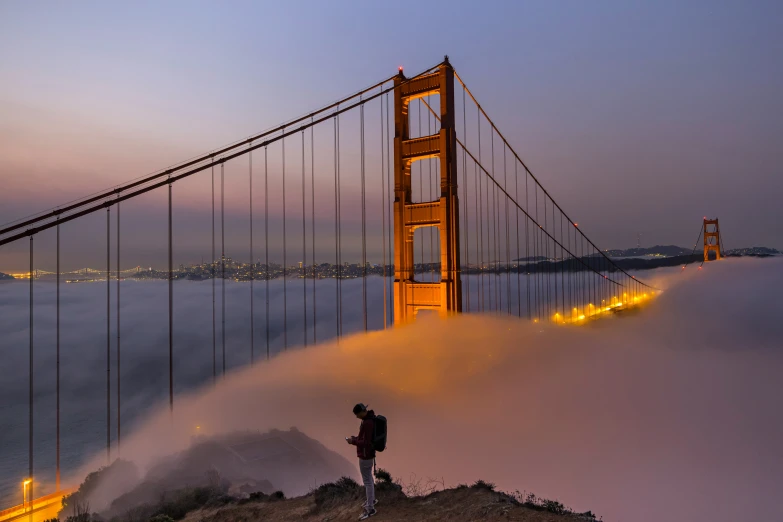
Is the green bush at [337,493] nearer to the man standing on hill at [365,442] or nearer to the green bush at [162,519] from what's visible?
the man standing on hill at [365,442]

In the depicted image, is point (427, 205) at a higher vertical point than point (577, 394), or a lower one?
higher

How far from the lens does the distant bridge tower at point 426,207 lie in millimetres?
20094

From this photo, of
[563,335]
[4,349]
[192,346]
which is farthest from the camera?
[192,346]

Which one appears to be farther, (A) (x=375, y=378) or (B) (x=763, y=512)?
(A) (x=375, y=378)

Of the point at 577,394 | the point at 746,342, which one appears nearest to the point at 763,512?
the point at 577,394

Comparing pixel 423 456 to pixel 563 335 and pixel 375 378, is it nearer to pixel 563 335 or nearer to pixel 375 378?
pixel 375 378

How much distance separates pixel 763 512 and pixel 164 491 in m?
18.1

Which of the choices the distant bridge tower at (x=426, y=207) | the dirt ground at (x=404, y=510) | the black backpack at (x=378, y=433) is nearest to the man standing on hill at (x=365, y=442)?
the black backpack at (x=378, y=433)

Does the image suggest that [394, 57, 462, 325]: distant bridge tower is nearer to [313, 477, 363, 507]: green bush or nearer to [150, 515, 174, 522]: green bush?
[313, 477, 363, 507]: green bush

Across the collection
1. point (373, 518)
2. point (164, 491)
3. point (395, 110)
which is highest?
point (395, 110)

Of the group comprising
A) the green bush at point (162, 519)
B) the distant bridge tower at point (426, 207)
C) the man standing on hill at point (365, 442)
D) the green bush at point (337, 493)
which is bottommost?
the green bush at point (162, 519)

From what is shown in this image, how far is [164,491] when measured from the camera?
11.2m

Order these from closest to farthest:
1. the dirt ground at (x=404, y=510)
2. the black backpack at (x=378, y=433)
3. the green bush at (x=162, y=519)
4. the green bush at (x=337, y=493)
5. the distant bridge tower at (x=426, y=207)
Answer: the dirt ground at (x=404, y=510) → the black backpack at (x=378, y=433) → the green bush at (x=337, y=493) → the green bush at (x=162, y=519) → the distant bridge tower at (x=426, y=207)

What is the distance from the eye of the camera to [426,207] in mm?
20750
